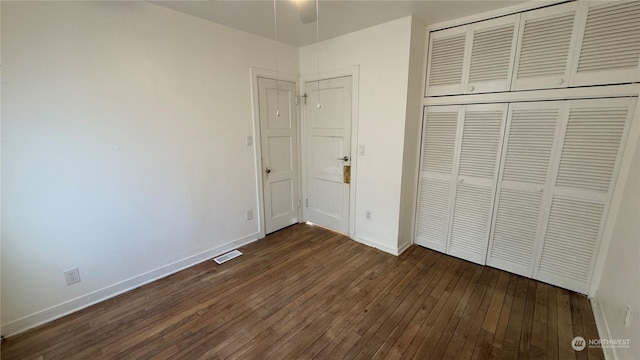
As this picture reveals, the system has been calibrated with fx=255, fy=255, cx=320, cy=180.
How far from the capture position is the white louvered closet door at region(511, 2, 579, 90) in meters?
2.03

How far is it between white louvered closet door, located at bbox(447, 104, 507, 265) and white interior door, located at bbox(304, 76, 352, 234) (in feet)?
4.12

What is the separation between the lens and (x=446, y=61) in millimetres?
2621

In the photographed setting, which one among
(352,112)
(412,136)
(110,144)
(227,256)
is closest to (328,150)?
(352,112)

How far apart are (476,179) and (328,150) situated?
174 cm

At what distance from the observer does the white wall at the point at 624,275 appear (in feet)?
4.77

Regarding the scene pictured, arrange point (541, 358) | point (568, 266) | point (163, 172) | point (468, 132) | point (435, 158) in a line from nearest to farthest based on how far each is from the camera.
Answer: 1. point (541, 358)
2. point (568, 266)
3. point (163, 172)
4. point (468, 132)
5. point (435, 158)

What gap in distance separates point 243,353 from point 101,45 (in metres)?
2.50

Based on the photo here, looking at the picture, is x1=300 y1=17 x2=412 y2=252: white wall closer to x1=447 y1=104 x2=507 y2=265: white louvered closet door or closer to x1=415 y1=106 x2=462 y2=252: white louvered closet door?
x1=415 y1=106 x2=462 y2=252: white louvered closet door

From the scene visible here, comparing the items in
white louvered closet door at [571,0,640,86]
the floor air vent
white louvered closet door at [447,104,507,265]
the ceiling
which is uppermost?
the ceiling

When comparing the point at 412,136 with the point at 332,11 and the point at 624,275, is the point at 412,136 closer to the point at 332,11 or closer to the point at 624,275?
the point at 332,11

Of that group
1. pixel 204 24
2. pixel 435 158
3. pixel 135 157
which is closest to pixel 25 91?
pixel 135 157

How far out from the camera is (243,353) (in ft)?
5.56

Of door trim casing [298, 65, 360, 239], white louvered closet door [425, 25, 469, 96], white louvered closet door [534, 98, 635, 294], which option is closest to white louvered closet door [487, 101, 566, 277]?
white louvered closet door [534, 98, 635, 294]

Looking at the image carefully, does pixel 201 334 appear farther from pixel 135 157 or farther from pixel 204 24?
pixel 204 24
